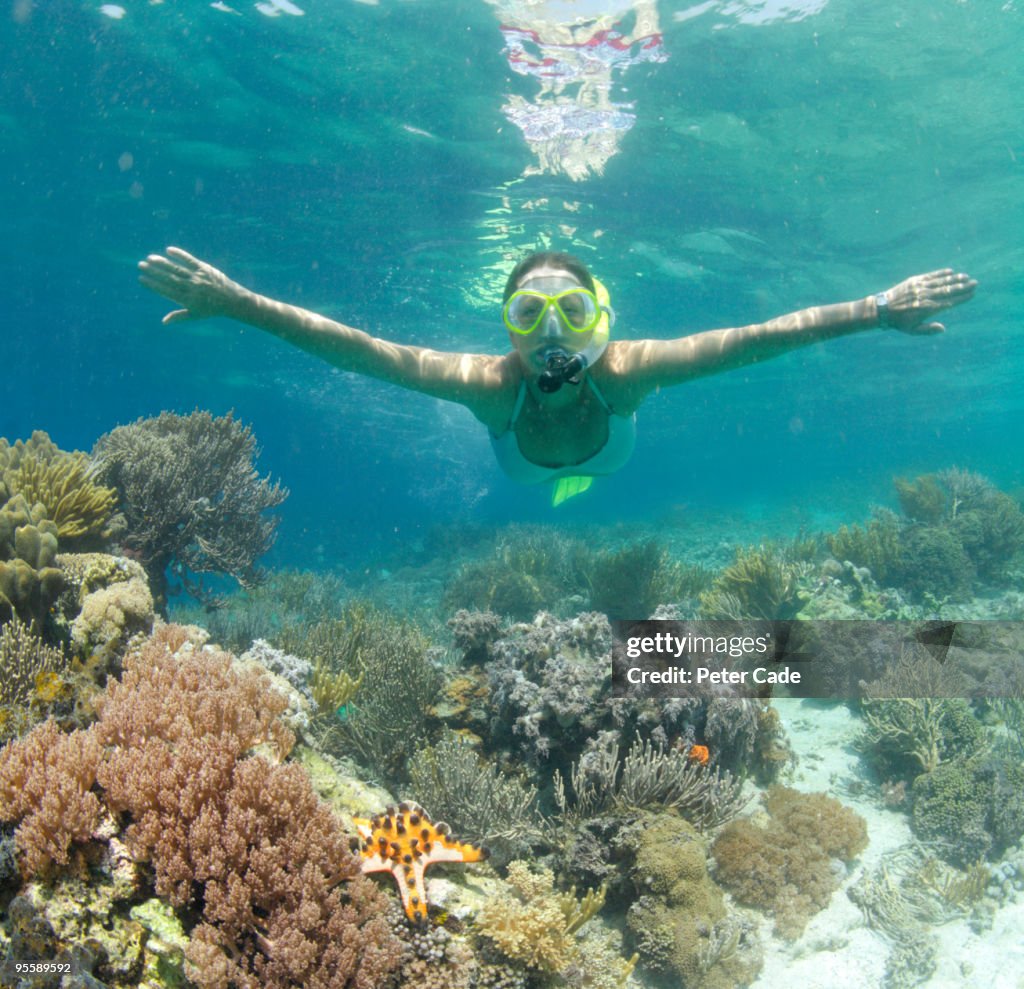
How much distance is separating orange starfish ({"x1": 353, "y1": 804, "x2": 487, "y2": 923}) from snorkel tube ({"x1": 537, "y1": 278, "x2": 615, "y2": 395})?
2923 mm

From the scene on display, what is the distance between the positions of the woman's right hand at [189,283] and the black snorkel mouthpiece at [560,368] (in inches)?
82.5

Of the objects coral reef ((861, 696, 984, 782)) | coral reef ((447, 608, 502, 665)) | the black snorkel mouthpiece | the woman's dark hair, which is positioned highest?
the woman's dark hair

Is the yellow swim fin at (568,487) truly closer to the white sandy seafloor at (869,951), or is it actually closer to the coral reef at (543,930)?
the coral reef at (543,930)

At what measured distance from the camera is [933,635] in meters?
8.68

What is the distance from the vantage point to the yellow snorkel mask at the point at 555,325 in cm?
437

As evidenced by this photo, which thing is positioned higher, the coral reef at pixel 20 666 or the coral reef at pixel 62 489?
the coral reef at pixel 62 489

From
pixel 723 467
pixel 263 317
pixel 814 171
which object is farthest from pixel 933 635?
pixel 723 467

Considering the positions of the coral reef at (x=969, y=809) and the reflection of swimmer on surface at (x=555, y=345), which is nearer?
the reflection of swimmer on surface at (x=555, y=345)

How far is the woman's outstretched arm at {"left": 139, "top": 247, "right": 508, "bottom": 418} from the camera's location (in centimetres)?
372

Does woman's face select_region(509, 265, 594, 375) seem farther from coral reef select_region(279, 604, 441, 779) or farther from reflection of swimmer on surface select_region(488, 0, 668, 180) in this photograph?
reflection of swimmer on surface select_region(488, 0, 668, 180)

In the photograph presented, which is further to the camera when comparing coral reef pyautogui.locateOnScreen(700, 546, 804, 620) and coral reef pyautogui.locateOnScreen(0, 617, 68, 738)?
coral reef pyautogui.locateOnScreen(700, 546, 804, 620)

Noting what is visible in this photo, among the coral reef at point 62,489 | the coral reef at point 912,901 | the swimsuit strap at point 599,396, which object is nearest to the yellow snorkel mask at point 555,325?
the swimsuit strap at point 599,396

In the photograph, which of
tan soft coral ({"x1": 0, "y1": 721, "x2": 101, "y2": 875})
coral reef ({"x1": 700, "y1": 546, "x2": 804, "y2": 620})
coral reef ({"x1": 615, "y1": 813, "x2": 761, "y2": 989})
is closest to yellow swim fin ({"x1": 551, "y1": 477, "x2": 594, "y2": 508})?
coral reef ({"x1": 700, "y1": 546, "x2": 804, "y2": 620})

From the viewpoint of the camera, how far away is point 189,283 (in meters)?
3.73
